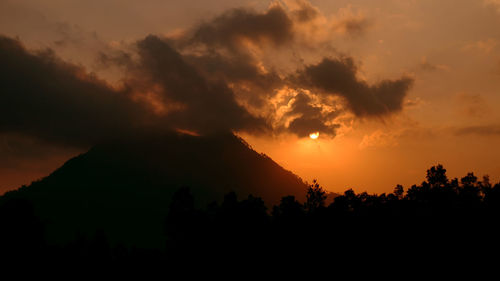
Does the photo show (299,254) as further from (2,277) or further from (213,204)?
(2,277)

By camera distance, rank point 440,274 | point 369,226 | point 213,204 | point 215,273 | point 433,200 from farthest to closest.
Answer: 1. point 433,200
2. point 213,204
3. point 369,226
4. point 215,273
5. point 440,274

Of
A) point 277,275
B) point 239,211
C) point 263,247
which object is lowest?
point 277,275

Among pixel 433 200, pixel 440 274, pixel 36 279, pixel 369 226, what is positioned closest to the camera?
pixel 440 274

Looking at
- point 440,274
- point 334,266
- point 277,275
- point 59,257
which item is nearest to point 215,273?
point 277,275

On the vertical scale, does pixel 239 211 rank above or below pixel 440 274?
above

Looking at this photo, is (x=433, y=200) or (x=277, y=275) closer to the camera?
(x=277, y=275)

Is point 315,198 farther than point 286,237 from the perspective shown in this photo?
Yes

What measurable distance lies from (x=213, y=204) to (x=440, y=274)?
47930 mm

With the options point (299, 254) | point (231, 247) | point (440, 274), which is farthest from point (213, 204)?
point (440, 274)

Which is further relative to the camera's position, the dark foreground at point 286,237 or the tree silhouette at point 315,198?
the tree silhouette at point 315,198

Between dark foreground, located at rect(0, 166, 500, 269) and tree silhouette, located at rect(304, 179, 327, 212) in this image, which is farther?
tree silhouette, located at rect(304, 179, 327, 212)

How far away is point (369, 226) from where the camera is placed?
72.3 metres

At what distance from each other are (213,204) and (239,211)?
1407 centimetres

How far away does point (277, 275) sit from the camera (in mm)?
65688
